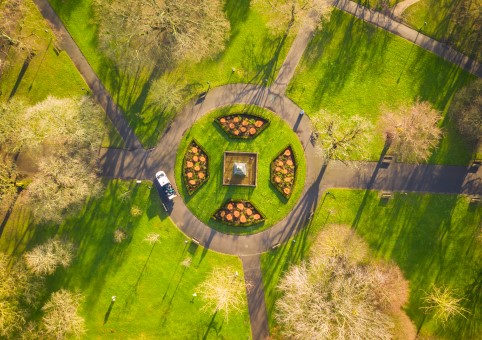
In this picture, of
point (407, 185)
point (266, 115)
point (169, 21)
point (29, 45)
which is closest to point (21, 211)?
point (29, 45)

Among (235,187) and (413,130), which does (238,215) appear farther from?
(413,130)

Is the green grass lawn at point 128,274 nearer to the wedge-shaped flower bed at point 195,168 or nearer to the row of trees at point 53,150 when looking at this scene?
the row of trees at point 53,150

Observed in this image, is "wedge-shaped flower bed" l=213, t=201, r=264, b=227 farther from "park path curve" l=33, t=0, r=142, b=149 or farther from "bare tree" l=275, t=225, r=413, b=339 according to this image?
"park path curve" l=33, t=0, r=142, b=149

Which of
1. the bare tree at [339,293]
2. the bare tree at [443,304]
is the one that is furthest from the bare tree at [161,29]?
the bare tree at [443,304]

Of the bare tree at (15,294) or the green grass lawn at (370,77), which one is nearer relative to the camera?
the bare tree at (15,294)

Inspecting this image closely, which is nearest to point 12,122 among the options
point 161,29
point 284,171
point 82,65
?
point 82,65

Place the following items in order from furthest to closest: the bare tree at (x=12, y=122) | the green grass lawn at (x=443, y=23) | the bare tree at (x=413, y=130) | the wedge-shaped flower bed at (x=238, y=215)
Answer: the green grass lawn at (x=443, y=23), the wedge-shaped flower bed at (x=238, y=215), the bare tree at (x=413, y=130), the bare tree at (x=12, y=122)

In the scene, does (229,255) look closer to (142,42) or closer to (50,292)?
(50,292)
